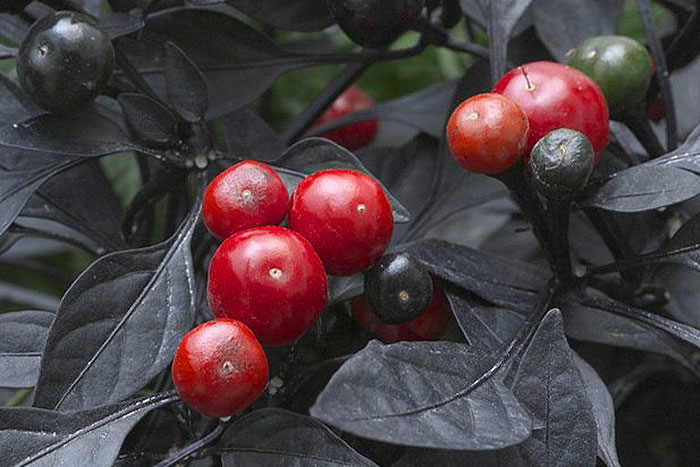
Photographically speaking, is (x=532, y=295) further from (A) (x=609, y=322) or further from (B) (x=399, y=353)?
(B) (x=399, y=353)

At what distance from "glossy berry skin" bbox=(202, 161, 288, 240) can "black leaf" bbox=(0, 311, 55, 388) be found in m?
0.13

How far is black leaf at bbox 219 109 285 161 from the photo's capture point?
737 mm

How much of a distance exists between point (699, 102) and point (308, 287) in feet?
2.14

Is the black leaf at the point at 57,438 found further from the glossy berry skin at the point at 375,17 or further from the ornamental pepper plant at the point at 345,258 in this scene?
the glossy berry skin at the point at 375,17

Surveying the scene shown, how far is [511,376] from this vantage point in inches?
21.5

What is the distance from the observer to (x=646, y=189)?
563 millimetres

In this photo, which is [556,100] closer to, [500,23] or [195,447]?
[500,23]

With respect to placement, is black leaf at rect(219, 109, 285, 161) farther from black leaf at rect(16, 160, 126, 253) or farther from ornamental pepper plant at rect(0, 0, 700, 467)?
black leaf at rect(16, 160, 126, 253)

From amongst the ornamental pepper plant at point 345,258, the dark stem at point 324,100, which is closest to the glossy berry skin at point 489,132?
the ornamental pepper plant at point 345,258

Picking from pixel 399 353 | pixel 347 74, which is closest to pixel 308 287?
pixel 399 353

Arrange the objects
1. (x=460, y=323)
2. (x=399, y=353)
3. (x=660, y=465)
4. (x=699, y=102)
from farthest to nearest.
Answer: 1. (x=699, y=102)
2. (x=660, y=465)
3. (x=460, y=323)
4. (x=399, y=353)

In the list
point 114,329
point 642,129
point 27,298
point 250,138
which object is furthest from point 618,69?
point 27,298

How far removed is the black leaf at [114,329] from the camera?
525 millimetres

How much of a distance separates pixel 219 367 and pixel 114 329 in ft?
0.37
